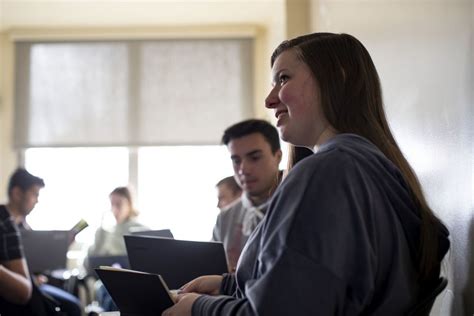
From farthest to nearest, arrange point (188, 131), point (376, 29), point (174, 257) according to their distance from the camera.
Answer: point (188, 131) → point (376, 29) → point (174, 257)

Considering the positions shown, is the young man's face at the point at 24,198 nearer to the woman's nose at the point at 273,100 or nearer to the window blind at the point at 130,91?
the window blind at the point at 130,91

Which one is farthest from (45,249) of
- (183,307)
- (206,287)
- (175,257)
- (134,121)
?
(183,307)

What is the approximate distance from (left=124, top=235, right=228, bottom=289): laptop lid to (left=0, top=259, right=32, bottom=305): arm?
1027mm

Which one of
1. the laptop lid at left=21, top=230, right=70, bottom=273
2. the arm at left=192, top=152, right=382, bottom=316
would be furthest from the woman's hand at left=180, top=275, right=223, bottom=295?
the laptop lid at left=21, top=230, right=70, bottom=273

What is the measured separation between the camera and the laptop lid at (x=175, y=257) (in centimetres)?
167

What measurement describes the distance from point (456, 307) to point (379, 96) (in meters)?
0.54

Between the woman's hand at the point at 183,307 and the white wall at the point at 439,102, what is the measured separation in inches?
23.2

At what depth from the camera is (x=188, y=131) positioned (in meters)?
6.47

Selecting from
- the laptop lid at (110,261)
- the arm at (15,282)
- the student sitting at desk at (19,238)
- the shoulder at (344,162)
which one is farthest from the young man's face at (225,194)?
the shoulder at (344,162)

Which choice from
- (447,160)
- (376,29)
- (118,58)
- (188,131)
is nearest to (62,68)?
(118,58)

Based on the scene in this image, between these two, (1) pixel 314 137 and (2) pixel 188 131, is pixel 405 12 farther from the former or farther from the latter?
(2) pixel 188 131

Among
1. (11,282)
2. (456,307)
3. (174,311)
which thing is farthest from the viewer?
(11,282)

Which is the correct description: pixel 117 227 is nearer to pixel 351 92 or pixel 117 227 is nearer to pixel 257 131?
pixel 257 131

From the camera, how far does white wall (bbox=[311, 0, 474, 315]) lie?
132 centimetres
